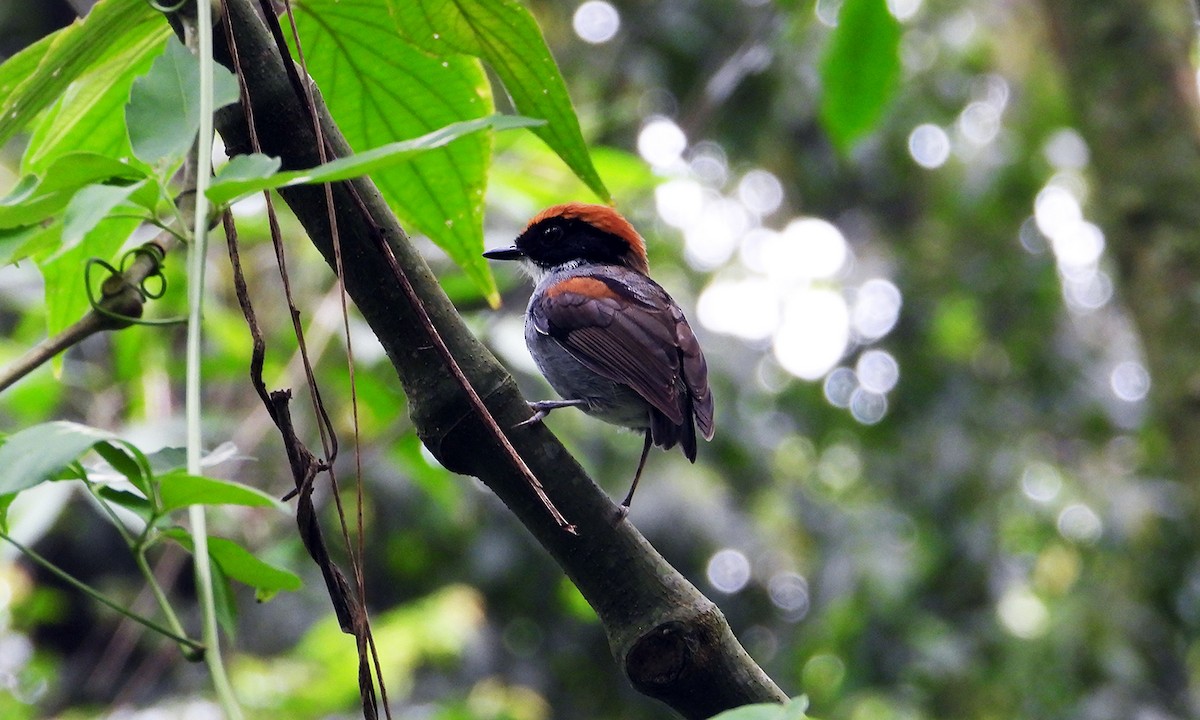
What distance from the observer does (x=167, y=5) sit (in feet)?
4.55

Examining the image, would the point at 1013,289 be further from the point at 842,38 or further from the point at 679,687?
the point at 679,687

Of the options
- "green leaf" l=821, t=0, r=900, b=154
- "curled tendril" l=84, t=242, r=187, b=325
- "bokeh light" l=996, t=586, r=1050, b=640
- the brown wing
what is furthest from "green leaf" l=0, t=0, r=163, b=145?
"bokeh light" l=996, t=586, r=1050, b=640

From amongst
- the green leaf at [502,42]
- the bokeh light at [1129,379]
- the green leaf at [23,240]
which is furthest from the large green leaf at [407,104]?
the bokeh light at [1129,379]

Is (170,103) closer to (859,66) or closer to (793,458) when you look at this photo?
(859,66)

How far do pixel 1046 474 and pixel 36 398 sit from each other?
855 centimetres

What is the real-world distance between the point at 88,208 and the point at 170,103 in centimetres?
23

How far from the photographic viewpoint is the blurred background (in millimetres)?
4980

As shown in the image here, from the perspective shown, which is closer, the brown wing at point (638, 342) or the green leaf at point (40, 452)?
the green leaf at point (40, 452)

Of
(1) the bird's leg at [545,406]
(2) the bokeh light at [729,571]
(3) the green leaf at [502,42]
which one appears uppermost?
(3) the green leaf at [502,42]

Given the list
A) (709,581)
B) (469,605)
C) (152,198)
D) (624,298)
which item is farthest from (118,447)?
(709,581)

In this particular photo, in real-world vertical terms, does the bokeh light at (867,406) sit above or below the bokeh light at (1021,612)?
above

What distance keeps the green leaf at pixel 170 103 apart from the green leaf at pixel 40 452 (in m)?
0.30

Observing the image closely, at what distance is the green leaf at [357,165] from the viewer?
93 cm

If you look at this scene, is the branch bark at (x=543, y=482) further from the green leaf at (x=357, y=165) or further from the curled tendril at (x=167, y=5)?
the green leaf at (x=357, y=165)
